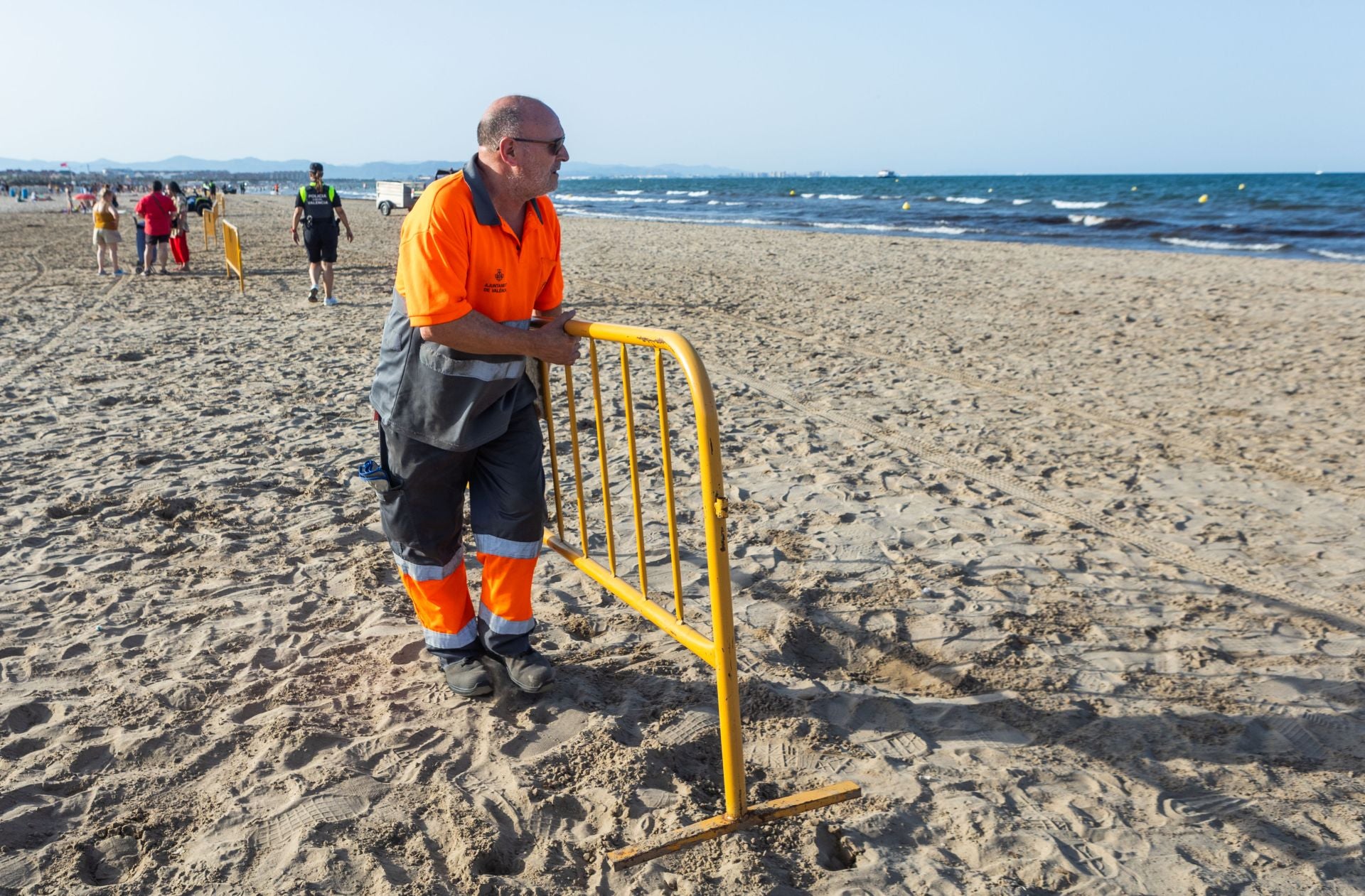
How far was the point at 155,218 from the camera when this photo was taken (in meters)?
14.4

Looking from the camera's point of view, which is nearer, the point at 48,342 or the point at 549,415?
the point at 549,415

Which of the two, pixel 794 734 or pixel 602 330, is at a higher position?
pixel 602 330

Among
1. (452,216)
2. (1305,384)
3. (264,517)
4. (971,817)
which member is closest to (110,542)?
(264,517)

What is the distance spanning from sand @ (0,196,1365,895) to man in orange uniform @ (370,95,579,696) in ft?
0.96

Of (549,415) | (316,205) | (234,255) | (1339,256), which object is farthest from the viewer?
(1339,256)

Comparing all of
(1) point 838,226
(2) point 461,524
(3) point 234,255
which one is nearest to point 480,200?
(2) point 461,524

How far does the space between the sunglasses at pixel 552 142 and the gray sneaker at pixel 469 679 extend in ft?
5.56

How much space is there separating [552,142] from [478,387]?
0.75m

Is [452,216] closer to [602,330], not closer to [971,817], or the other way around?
[602,330]

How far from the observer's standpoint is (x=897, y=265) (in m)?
16.5

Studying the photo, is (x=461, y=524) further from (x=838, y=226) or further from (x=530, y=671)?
(x=838, y=226)

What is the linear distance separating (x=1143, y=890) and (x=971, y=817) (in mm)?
433

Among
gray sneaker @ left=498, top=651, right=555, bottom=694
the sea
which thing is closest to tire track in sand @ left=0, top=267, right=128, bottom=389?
Answer: gray sneaker @ left=498, top=651, right=555, bottom=694

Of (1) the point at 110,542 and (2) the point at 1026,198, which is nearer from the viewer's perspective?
(1) the point at 110,542
